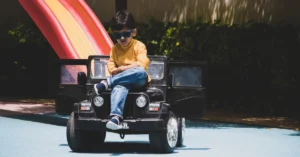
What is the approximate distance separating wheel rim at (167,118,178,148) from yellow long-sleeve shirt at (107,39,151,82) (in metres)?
0.66

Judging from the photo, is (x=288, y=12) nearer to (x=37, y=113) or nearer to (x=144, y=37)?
(x=144, y=37)

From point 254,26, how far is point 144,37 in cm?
345

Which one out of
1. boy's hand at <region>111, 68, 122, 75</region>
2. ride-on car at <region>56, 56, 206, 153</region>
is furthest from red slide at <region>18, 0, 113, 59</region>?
boy's hand at <region>111, 68, 122, 75</region>

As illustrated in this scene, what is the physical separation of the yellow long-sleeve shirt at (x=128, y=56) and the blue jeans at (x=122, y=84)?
0.16 metres

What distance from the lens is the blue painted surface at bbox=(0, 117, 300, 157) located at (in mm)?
11742

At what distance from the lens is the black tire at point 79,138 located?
1157cm

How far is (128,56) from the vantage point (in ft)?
38.0

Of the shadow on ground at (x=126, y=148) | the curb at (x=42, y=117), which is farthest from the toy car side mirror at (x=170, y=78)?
the curb at (x=42, y=117)

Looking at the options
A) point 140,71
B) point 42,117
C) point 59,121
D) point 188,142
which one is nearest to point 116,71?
point 140,71

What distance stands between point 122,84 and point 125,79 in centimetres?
8

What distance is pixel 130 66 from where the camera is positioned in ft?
37.5

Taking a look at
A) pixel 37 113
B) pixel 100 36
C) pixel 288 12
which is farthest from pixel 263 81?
pixel 37 113

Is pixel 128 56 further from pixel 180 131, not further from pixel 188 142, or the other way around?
pixel 188 142

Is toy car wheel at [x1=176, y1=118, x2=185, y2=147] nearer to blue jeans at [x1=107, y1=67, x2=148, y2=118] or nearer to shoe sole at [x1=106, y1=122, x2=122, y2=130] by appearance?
blue jeans at [x1=107, y1=67, x2=148, y2=118]
